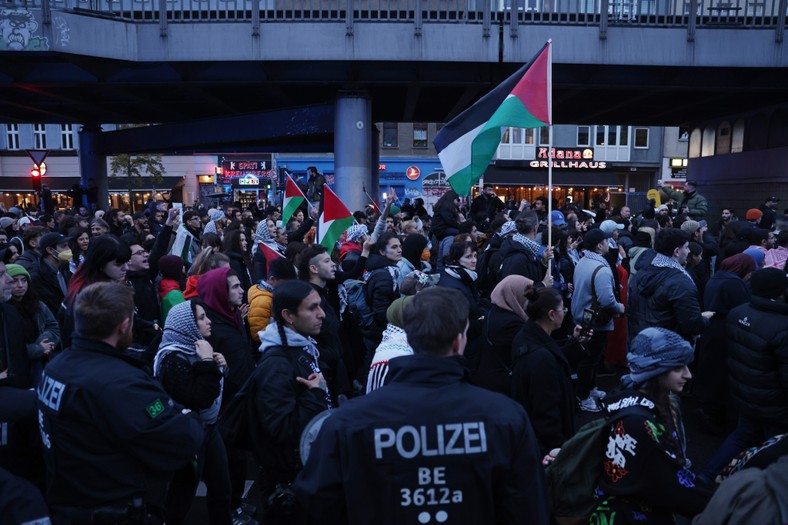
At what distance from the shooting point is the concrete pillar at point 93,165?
22375mm

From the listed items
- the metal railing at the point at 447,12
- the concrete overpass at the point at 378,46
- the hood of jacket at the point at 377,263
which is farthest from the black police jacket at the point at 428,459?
the metal railing at the point at 447,12

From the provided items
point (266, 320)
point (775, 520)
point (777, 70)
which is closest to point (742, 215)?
point (777, 70)

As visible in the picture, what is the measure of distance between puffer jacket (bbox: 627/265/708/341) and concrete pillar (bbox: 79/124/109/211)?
21.0m

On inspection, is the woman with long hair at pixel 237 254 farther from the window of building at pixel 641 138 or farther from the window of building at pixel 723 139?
the window of building at pixel 641 138

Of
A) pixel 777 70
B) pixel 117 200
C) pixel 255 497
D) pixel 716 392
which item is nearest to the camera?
pixel 255 497

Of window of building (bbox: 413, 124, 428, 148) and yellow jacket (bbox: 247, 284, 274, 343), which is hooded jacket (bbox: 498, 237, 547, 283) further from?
window of building (bbox: 413, 124, 428, 148)

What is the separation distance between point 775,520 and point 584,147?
41594 millimetres

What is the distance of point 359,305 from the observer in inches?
256

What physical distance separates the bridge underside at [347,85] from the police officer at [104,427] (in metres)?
13.2

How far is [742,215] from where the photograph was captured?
2050 centimetres

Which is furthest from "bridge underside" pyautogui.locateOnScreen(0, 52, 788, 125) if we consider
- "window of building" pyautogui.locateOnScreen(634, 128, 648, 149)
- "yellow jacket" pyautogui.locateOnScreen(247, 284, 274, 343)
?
"window of building" pyautogui.locateOnScreen(634, 128, 648, 149)

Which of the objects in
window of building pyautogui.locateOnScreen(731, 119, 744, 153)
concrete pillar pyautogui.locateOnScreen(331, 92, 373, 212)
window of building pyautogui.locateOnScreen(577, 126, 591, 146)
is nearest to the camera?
concrete pillar pyautogui.locateOnScreen(331, 92, 373, 212)

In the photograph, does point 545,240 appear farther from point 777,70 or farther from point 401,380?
point 777,70

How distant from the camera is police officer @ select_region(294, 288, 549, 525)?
2102 mm
